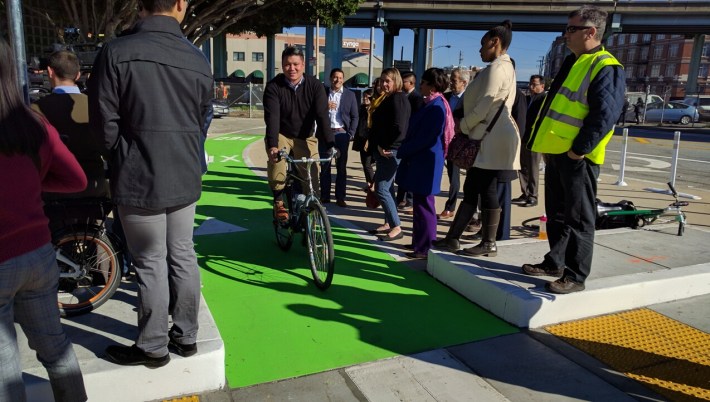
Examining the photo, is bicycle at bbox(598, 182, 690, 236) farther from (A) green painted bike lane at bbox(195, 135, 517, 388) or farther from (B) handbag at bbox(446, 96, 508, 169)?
(A) green painted bike lane at bbox(195, 135, 517, 388)

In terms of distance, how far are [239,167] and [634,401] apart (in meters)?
9.49

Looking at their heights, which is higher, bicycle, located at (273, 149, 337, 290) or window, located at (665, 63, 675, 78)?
window, located at (665, 63, 675, 78)

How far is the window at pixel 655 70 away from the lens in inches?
3369

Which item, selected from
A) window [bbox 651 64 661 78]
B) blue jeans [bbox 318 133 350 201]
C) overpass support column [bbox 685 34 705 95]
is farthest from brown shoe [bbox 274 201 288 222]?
window [bbox 651 64 661 78]

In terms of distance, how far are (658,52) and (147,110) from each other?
9948cm

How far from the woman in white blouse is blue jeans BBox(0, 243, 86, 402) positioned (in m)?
3.46

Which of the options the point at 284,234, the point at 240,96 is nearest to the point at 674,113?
the point at 240,96

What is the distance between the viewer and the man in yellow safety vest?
3812mm

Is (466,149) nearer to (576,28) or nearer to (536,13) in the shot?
(576,28)

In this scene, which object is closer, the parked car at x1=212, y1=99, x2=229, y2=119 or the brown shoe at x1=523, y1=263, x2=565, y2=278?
the brown shoe at x1=523, y1=263, x2=565, y2=278

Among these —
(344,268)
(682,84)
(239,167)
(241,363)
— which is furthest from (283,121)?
(682,84)

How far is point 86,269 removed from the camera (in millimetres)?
3674

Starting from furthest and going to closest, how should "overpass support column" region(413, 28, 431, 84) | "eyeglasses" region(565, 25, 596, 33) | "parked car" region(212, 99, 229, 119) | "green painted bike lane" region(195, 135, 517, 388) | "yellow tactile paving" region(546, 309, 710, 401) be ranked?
"overpass support column" region(413, 28, 431, 84) → "parked car" region(212, 99, 229, 119) → "eyeglasses" region(565, 25, 596, 33) → "green painted bike lane" region(195, 135, 517, 388) → "yellow tactile paving" region(546, 309, 710, 401)

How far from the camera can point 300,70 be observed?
5.59 metres
